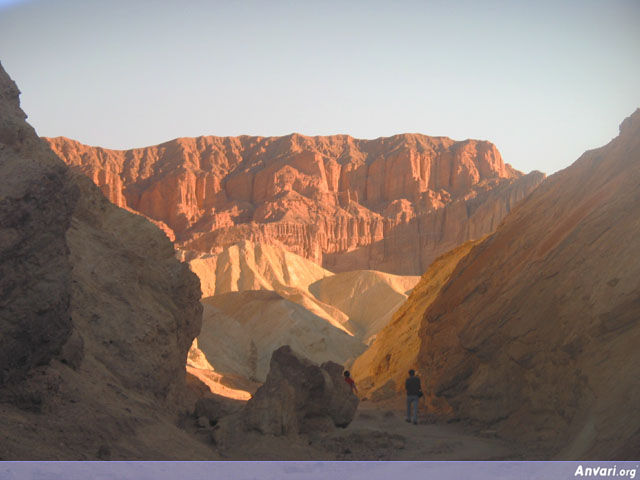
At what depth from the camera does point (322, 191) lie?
118m

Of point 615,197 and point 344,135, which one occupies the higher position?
point 344,135

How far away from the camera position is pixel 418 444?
1192cm

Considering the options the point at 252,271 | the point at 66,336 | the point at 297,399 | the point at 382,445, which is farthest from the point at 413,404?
the point at 252,271

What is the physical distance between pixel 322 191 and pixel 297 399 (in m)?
107

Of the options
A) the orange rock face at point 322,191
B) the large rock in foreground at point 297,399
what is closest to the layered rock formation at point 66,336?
the large rock in foreground at point 297,399

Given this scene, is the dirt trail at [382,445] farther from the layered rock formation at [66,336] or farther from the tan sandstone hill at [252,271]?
the tan sandstone hill at [252,271]

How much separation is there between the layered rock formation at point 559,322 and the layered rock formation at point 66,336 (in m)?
5.40

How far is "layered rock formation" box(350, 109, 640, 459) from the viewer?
973cm

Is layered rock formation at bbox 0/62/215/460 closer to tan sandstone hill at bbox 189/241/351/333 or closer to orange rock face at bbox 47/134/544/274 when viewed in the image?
tan sandstone hill at bbox 189/241/351/333

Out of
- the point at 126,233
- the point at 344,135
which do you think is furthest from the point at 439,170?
the point at 126,233

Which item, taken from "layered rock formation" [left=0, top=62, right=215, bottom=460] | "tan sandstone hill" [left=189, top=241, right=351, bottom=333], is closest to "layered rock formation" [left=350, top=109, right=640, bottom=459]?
"layered rock formation" [left=0, top=62, right=215, bottom=460]
